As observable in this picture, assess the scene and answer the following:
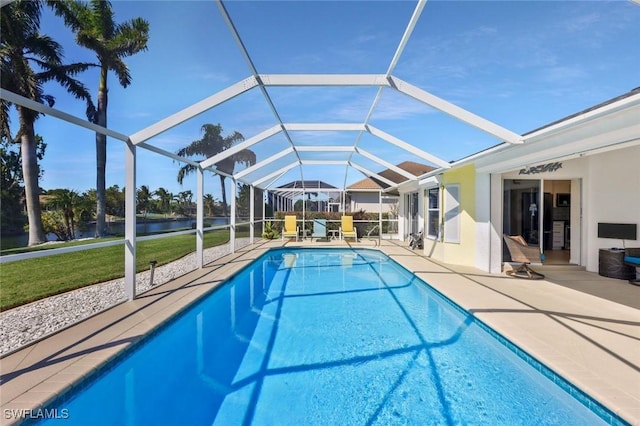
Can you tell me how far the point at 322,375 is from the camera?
372 cm

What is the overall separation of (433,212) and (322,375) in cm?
785

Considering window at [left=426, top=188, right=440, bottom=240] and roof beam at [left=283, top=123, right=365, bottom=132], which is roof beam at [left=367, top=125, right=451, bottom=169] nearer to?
roof beam at [left=283, top=123, right=365, bottom=132]

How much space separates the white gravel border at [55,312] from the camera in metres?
4.22

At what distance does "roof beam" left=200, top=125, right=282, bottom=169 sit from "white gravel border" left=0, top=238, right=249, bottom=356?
310 cm

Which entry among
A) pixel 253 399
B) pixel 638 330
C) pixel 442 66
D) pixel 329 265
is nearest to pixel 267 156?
pixel 329 265

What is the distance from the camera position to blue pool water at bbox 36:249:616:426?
9.78 feet

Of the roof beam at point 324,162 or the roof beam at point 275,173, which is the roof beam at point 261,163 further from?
the roof beam at point 324,162

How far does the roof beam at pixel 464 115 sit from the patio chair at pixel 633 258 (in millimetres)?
3648

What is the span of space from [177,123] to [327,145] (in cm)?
654

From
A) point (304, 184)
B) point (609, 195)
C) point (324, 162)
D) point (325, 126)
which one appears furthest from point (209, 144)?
point (304, 184)

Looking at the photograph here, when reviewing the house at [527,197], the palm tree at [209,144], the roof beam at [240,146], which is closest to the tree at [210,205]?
the palm tree at [209,144]

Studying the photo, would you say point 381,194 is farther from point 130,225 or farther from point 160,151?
point 130,225

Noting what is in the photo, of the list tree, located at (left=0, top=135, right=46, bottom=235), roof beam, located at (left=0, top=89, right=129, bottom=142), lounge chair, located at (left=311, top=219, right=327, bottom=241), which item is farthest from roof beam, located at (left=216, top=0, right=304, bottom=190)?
lounge chair, located at (left=311, top=219, right=327, bottom=241)

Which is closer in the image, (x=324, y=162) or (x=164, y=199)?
(x=164, y=199)
